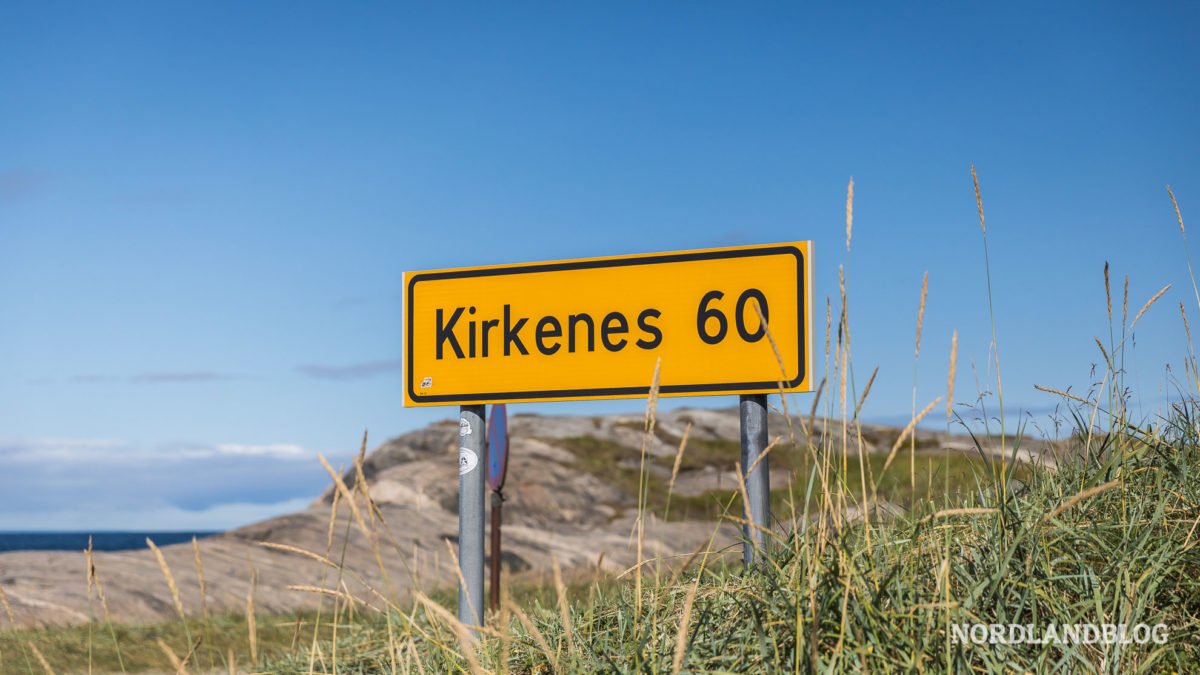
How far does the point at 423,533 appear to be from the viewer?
1371 cm

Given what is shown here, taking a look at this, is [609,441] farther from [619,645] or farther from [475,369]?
[619,645]

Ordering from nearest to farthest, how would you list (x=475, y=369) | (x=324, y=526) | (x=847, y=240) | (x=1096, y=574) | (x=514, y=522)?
(x=847, y=240)
(x=1096, y=574)
(x=475, y=369)
(x=324, y=526)
(x=514, y=522)

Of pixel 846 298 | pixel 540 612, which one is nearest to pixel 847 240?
pixel 846 298

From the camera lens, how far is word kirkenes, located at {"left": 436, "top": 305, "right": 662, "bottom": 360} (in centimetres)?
537

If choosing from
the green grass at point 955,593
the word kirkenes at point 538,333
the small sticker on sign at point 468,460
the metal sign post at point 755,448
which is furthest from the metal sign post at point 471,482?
the green grass at point 955,593

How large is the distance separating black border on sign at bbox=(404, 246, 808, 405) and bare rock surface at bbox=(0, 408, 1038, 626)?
420 mm

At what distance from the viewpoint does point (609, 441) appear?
2792cm

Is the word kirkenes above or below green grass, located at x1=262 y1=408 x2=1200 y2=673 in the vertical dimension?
above

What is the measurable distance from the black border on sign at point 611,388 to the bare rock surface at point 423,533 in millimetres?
420

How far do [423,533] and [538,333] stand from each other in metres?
8.89

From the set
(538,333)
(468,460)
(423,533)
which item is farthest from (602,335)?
(423,533)

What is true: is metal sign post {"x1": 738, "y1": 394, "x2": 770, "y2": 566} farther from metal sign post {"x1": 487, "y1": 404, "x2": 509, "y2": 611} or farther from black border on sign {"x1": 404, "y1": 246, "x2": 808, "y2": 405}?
metal sign post {"x1": 487, "y1": 404, "x2": 509, "y2": 611}

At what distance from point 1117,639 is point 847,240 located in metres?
1.29

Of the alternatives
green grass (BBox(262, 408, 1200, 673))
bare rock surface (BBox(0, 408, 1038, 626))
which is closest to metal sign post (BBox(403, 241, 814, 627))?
bare rock surface (BBox(0, 408, 1038, 626))
